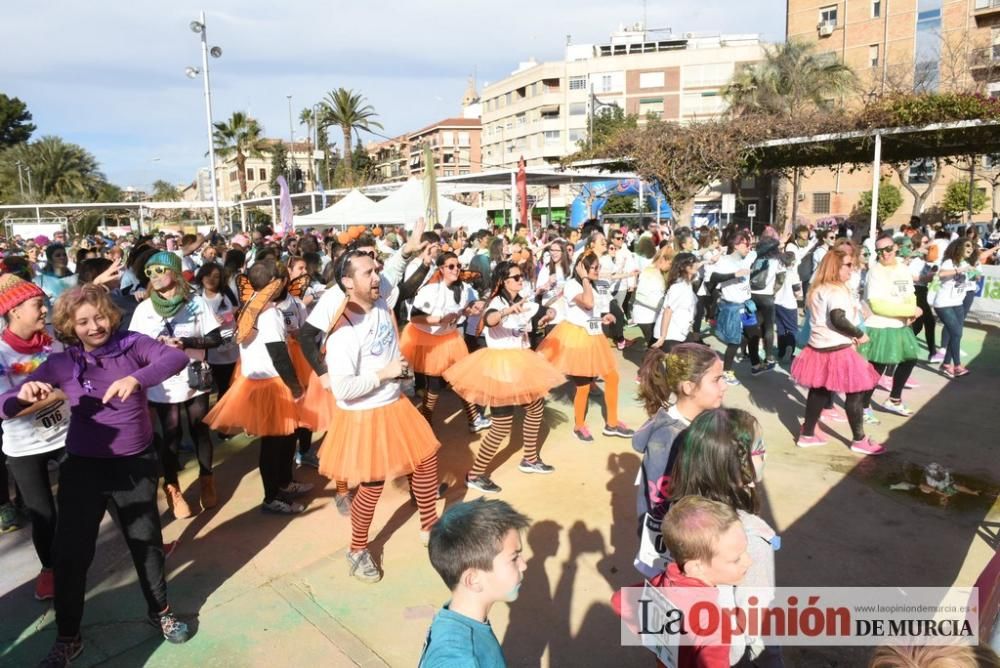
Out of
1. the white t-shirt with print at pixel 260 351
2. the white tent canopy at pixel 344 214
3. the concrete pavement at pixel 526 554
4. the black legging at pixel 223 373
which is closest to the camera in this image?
the concrete pavement at pixel 526 554

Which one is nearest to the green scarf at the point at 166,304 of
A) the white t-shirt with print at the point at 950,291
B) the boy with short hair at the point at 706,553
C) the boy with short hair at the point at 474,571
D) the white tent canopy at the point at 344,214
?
the boy with short hair at the point at 474,571

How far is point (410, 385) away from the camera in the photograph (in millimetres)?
7527

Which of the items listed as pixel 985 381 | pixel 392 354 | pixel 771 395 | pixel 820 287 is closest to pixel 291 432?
pixel 392 354

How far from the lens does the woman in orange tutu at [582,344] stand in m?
5.80

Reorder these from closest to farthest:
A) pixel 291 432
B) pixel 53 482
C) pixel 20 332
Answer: pixel 20 332
pixel 291 432
pixel 53 482

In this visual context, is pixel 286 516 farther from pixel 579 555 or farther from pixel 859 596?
pixel 859 596

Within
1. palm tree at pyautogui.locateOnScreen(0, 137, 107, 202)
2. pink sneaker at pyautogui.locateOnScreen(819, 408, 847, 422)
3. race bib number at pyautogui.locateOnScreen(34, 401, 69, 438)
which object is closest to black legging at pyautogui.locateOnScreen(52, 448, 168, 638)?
race bib number at pyautogui.locateOnScreen(34, 401, 69, 438)

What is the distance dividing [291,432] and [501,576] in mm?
3002

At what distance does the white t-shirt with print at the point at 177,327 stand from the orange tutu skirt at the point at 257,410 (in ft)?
0.89

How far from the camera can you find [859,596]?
11.7ft

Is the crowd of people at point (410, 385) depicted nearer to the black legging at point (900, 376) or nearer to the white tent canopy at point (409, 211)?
the black legging at point (900, 376)

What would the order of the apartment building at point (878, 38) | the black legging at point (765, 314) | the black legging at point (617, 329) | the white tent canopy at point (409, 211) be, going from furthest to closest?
the apartment building at point (878, 38), the white tent canopy at point (409, 211), the black legging at point (617, 329), the black legging at point (765, 314)

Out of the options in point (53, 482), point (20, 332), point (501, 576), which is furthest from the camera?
point (53, 482)

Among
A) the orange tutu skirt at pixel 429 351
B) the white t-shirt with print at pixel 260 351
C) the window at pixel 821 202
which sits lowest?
the orange tutu skirt at pixel 429 351
